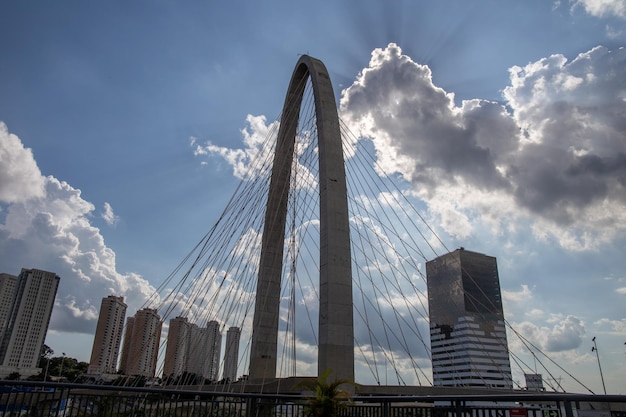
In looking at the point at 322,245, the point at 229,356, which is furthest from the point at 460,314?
the point at 322,245

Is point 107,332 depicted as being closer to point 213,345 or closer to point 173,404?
point 213,345

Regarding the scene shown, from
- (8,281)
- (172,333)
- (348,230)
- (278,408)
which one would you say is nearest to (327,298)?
(348,230)

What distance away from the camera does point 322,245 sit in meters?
19.0

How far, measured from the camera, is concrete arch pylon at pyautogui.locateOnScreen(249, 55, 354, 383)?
1775 centimetres

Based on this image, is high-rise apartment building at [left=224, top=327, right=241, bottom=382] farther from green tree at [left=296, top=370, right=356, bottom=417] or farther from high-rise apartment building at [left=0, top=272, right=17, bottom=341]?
high-rise apartment building at [left=0, top=272, right=17, bottom=341]

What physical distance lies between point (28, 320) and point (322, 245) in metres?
96.0

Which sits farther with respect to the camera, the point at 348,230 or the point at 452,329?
the point at 452,329

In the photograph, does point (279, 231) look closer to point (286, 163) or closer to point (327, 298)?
point (286, 163)

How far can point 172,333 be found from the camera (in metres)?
77.5

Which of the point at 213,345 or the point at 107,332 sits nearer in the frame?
the point at 213,345

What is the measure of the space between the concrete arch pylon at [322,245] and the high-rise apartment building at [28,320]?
8336 centimetres

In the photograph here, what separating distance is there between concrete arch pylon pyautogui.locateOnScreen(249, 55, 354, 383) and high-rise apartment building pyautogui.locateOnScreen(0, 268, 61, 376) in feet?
273

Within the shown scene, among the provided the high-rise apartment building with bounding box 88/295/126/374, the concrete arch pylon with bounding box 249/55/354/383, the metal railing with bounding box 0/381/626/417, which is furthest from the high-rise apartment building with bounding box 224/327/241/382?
the high-rise apartment building with bounding box 88/295/126/374

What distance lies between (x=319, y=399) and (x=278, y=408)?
0.86m
